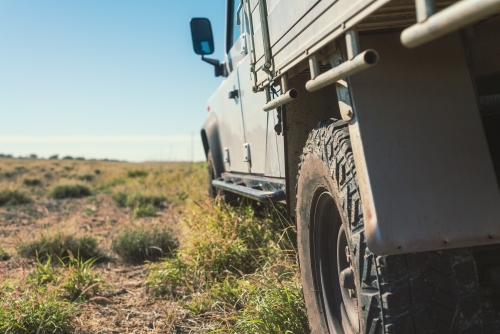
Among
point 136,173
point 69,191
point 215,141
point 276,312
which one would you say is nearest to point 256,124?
point 276,312

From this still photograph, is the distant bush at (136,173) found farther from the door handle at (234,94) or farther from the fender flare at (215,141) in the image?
the door handle at (234,94)

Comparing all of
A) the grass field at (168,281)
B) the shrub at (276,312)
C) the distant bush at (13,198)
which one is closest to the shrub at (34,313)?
the grass field at (168,281)

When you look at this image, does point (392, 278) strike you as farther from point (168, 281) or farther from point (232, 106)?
point (232, 106)

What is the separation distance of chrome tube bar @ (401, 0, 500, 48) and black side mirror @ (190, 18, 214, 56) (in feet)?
13.5

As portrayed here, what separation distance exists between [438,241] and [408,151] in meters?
0.32

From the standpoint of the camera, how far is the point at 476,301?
1811mm

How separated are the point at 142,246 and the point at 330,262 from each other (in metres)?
3.83

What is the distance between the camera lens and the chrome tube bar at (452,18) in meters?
1.11

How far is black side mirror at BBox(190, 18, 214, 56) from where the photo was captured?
520 cm

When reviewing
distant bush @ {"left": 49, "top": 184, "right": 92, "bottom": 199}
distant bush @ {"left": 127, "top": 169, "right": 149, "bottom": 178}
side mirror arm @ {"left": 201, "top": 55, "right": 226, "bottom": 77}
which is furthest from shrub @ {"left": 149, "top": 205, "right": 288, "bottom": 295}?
distant bush @ {"left": 127, "top": 169, "right": 149, "bottom": 178}

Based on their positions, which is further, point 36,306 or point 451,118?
point 36,306

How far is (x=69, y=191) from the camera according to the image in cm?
1650

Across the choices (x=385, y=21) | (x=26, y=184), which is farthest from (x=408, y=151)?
(x=26, y=184)

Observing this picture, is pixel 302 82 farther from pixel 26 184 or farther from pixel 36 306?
pixel 26 184
